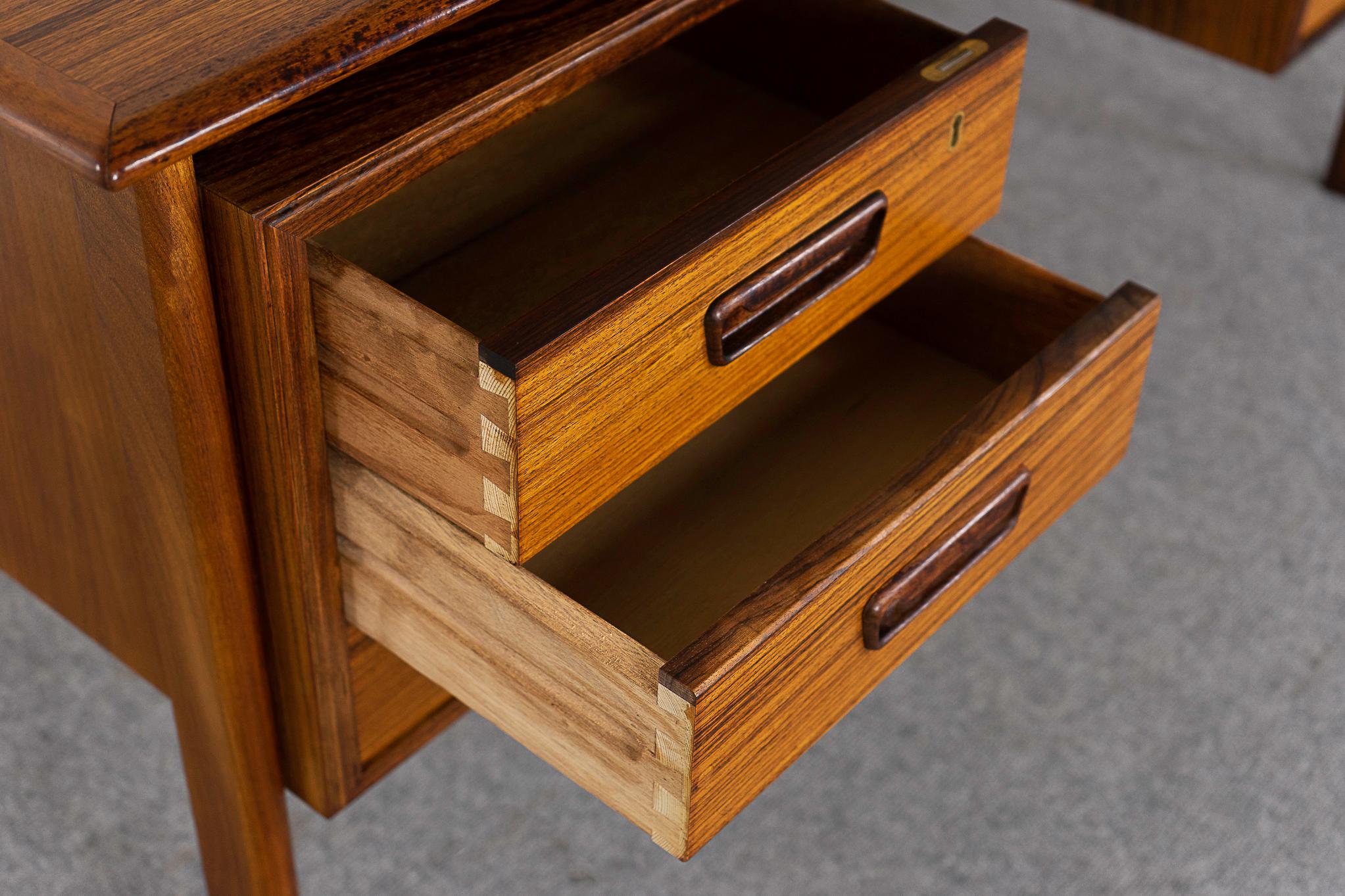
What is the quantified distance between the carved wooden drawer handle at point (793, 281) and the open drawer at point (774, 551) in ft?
0.29

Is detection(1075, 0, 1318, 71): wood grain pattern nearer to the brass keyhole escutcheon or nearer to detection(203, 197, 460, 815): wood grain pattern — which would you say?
the brass keyhole escutcheon

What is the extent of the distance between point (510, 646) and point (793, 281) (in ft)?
0.68

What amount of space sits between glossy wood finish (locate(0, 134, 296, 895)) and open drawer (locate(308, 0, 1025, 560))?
6 cm

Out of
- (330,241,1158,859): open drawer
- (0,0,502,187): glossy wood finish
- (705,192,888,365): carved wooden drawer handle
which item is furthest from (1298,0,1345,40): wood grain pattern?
(0,0,502,187): glossy wood finish

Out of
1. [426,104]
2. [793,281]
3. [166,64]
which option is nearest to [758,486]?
[793,281]

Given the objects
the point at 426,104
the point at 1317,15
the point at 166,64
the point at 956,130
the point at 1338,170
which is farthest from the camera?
the point at 1338,170

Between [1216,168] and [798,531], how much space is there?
0.84 metres

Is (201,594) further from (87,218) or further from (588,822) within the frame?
(588,822)

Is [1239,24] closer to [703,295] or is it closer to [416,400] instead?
[703,295]

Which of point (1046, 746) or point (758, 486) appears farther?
point (1046, 746)

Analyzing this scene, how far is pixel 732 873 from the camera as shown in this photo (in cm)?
94

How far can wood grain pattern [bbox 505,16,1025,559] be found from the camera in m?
0.62

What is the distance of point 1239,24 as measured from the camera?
1101mm

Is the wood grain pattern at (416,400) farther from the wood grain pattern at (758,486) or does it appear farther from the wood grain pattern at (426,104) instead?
the wood grain pattern at (758,486)
